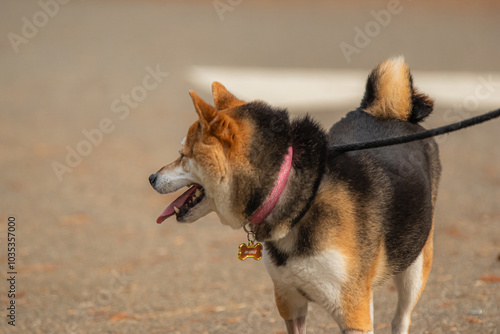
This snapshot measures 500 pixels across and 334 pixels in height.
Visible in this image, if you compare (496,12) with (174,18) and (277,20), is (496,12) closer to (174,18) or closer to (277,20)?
(277,20)

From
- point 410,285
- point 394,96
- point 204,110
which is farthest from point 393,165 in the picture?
point 204,110

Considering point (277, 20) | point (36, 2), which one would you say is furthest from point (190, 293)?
point (36, 2)

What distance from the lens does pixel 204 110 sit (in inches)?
129

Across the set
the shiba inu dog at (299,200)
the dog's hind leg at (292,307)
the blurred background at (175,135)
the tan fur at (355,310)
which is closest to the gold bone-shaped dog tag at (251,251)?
the shiba inu dog at (299,200)

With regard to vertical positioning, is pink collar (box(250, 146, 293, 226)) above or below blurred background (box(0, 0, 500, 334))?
above

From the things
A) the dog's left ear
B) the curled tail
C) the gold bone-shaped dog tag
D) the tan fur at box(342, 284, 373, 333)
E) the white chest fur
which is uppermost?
the dog's left ear

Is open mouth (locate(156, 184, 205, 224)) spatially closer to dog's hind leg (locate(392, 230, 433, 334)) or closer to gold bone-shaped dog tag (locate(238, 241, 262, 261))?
gold bone-shaped dog tag (locate(238, 241, 262, 261))

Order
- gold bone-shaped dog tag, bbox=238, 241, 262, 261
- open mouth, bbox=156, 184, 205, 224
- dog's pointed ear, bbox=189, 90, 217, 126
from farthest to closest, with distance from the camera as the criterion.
→ gold bone-shaped dog tag, bbox=238, 241, 262, 261
open mouth, bbox=156, 184, 205, 224
dog's pointed ear, bbox=189, 90, 217, 126

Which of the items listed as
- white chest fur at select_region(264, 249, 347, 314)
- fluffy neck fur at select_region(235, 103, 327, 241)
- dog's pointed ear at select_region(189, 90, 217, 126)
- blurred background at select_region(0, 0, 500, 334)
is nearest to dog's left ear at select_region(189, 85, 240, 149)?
dog's pointed ear at select_region(189, 90, 217, 126)

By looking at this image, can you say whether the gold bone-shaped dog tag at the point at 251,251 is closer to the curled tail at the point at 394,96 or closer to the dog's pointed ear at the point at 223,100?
the dog's pointed ear at the point at 223,100

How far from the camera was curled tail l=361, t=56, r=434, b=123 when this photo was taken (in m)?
4.27

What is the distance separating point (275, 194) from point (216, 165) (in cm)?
33

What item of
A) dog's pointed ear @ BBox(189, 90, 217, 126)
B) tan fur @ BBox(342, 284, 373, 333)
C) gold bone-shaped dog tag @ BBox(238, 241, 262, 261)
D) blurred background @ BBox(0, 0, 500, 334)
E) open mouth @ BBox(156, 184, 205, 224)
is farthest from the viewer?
blurred background @ BBox(0, 0, 500, 334)

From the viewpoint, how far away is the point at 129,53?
1683 centimetres
